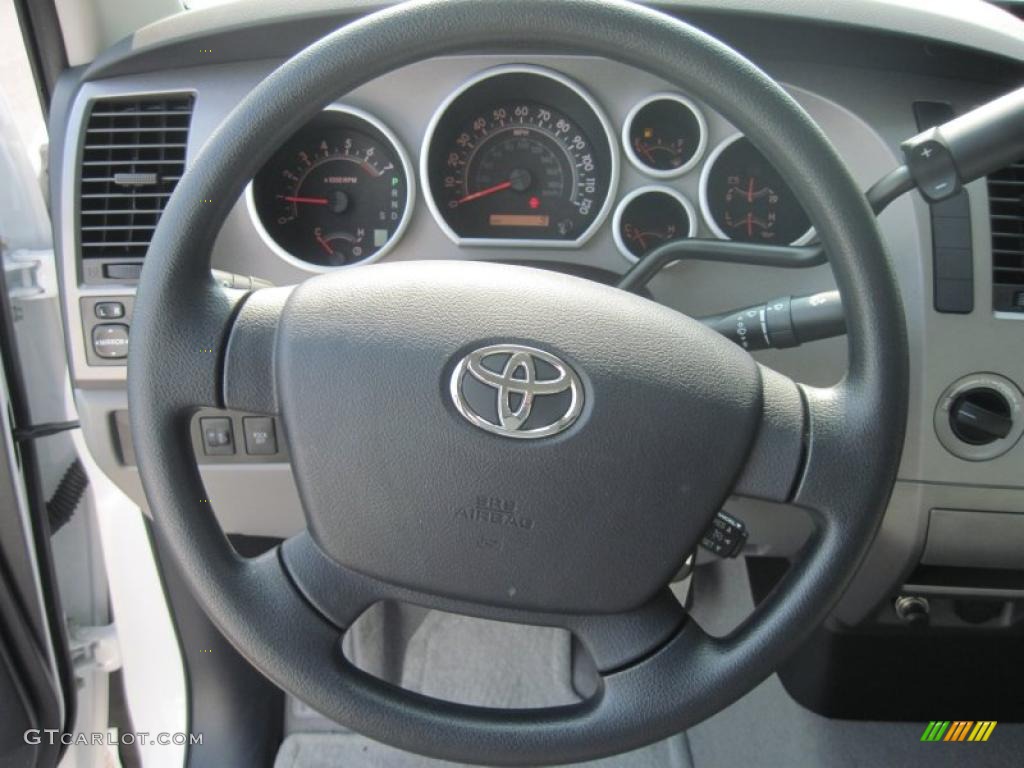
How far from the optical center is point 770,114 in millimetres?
683

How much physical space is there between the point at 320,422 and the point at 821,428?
0.38 m

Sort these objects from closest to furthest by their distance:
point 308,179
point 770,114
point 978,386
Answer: point 770,114
point 978,386
point 308,179

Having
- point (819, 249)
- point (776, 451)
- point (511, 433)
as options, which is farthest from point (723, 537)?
point (819, 249)

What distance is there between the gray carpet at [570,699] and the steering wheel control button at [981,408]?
554 millimetres

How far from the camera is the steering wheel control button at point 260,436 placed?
3.67 ft

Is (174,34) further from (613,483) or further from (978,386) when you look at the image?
(978,386)

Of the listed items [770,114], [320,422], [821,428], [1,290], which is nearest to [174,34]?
[1,290]

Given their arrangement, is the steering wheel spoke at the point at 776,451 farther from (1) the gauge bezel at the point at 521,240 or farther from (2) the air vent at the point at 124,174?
(2) the air vent at the point at 124,174

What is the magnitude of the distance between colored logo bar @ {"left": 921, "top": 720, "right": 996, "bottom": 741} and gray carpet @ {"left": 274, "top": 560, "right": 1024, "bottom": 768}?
0.01 meters

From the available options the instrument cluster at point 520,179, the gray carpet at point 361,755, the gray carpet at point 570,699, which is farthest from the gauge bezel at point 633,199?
the gray carpet at point 361,755

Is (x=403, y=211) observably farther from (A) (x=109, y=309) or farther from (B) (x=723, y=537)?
(B) (x=723, y=537)

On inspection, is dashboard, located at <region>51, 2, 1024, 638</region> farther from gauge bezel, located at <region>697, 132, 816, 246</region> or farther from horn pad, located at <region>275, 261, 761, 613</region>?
horn pad, located at <region>275, 261, 761, 613</region>

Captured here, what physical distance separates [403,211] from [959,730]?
4.02 feet

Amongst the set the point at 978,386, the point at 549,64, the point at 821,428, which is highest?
the point at 549,64
